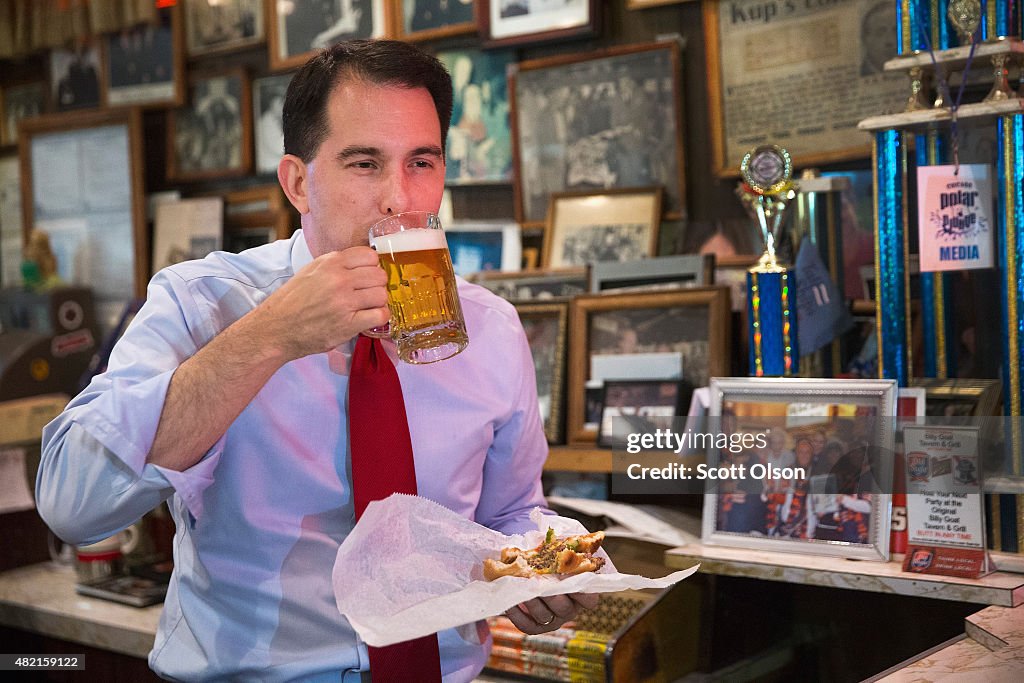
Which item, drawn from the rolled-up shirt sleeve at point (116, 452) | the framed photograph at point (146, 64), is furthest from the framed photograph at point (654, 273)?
the framed photograph at point (146, 64)

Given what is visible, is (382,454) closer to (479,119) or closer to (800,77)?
Answer: (800,77)

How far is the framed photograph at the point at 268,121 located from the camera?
373cm

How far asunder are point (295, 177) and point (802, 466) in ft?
3.90

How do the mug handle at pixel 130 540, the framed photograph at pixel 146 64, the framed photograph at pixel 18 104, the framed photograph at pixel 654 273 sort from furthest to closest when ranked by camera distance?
the framed photograph at pixel 18 104
the framed photograph at pixel 146 64
the mug handle at pixel 130 540
the framed photograph at pixel 654 273

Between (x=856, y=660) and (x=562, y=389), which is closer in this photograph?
(x=856, y=660)

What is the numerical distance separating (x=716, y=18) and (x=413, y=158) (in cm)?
142

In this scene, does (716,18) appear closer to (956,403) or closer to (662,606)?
(956,403)

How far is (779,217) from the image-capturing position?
7.85ft

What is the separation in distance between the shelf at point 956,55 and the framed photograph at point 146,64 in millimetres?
2758

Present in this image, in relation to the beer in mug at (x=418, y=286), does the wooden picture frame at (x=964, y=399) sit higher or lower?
lower

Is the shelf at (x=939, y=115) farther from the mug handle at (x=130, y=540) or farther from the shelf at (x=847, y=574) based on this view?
the mug handle at (x=130, y=540)

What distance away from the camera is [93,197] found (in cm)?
423

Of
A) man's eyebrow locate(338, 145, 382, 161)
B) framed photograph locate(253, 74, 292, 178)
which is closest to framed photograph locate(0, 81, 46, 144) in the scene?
framed photograph locate(253, 74, 292, 178)

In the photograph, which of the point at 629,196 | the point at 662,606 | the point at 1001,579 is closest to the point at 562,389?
the point at 629,196
